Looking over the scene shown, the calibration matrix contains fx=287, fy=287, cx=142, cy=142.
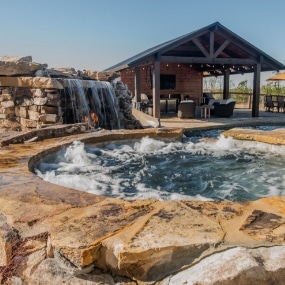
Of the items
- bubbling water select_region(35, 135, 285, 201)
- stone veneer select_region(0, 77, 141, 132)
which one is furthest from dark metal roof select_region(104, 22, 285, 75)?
bubbling water select_region(35, 135, 285, 201)

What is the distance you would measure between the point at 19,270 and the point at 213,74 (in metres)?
18.8

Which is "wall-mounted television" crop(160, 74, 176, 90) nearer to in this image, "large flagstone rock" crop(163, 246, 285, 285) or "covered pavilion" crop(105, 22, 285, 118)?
"covered pavilion" crop(105, 22, 285, 118)

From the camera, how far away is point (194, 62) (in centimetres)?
1203

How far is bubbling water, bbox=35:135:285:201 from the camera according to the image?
3127 mm

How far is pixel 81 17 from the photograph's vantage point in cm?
1605

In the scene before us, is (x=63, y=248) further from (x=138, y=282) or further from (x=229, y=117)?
(x=229, y=117)

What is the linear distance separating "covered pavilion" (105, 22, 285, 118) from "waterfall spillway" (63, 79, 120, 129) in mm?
3001

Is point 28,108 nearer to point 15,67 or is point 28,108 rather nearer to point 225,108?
point 15,67

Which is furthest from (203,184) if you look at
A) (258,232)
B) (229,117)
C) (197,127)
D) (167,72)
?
(167,72)

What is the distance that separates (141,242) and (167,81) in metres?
16.6

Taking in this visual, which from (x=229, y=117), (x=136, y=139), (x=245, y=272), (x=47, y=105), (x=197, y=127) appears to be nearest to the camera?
(x=245, y=272)

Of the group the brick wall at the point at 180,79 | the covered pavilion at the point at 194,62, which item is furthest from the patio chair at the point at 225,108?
the brick wall at the point at 180,79

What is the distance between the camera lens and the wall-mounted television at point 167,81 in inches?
674

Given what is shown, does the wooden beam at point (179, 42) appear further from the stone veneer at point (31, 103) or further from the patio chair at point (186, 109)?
the stone veneer at point (31, 103)
